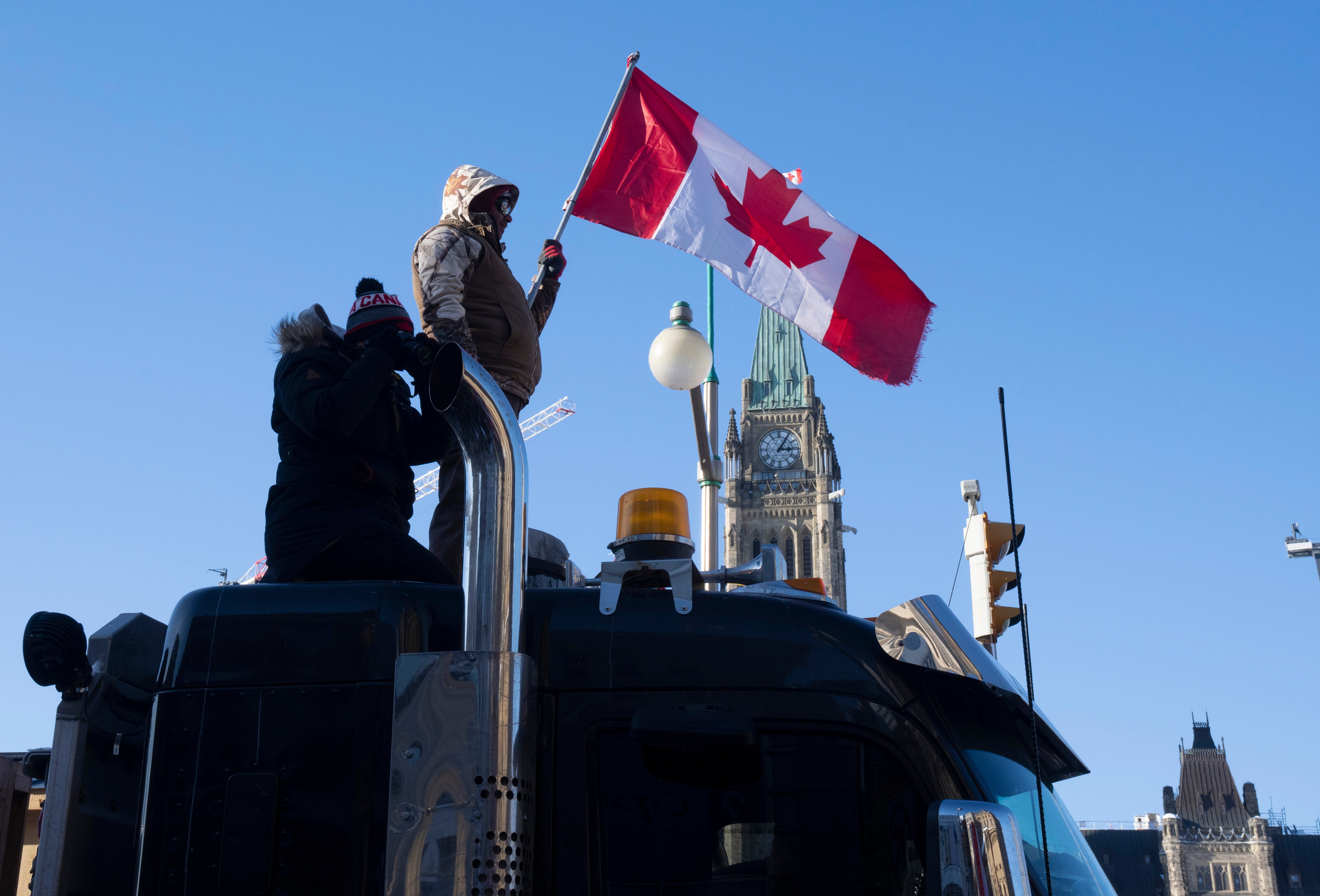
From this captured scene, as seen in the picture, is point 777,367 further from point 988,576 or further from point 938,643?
point 938,643

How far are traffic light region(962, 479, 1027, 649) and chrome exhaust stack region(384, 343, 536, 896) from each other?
522 cm

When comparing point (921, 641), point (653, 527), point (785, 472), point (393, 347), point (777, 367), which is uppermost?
point (777, 367)

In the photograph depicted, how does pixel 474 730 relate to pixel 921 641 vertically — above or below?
below

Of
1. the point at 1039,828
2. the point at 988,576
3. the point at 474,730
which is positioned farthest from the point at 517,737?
the point at 988,576

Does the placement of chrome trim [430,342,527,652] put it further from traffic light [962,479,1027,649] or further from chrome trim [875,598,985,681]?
traffic light [962,479,1027,649]

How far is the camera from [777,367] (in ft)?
359

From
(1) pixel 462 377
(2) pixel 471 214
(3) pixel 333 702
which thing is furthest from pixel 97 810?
(2) pixel 471 214

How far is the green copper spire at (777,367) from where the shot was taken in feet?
→ 353

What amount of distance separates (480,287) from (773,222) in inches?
147

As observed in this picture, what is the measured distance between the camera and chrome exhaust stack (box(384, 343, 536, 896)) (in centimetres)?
225

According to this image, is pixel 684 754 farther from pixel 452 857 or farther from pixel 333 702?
pixel 333 702

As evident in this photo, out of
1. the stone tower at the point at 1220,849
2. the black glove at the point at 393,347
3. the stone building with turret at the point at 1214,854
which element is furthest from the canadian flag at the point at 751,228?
the stone tower at the point at 1220,849

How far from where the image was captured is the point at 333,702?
8.36 ft

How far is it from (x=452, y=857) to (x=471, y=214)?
263 cm
